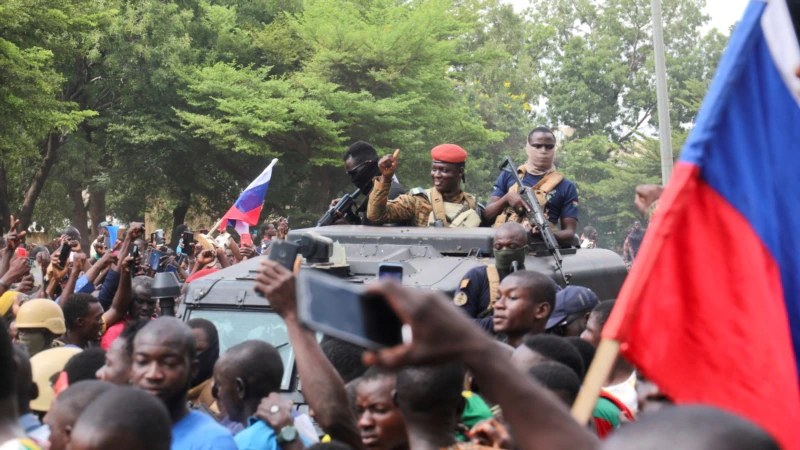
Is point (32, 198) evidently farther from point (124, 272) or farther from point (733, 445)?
point (733, 445)

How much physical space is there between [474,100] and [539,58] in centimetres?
1208

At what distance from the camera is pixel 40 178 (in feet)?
95.3

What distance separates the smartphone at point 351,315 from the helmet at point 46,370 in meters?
3.04

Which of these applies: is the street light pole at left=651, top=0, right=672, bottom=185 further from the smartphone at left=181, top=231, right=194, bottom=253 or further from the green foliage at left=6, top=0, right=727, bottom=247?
the green foliage at left=6, top=0, right=727, bottom=247

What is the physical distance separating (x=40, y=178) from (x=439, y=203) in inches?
909

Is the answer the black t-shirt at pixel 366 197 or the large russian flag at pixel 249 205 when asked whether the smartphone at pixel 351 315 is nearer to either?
the black t-shirt at pixel 366 197

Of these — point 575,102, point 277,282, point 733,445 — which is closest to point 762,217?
point 733,445

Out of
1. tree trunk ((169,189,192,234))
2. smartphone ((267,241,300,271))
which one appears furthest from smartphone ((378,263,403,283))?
tree trunk ((169,189,192,234))

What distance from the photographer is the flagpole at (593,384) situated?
224 centimetres

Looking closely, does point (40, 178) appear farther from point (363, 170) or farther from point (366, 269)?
point (366, 269)

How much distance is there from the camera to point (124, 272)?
7.45 meters

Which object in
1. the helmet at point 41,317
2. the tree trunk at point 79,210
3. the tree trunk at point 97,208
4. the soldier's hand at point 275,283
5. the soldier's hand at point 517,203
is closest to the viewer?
the soldier's hand at point 275,283

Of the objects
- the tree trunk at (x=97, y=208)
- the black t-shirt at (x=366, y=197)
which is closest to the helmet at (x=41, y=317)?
the black t-shirt at (x=366, y=197)

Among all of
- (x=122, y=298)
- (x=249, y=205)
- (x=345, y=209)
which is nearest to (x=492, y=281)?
(x=345, y=209)
